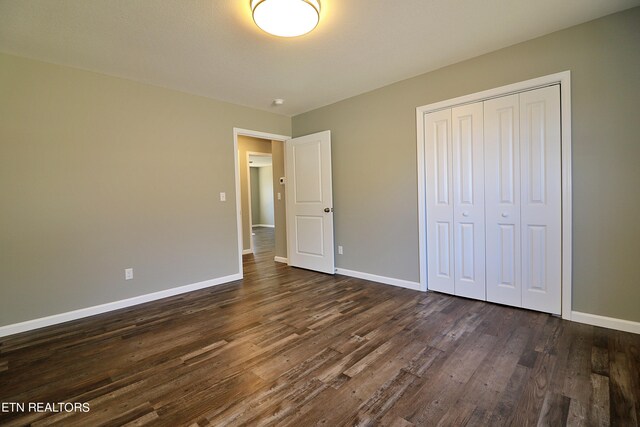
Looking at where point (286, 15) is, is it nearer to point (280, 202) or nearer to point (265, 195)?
point (280, 202)

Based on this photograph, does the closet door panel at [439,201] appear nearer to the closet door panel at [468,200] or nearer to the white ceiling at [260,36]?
the closet door panel at [468,200]

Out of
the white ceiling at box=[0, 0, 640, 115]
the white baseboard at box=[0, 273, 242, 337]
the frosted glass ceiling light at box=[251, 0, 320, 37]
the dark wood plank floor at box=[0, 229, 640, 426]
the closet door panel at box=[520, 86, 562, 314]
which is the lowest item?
the dark wood plank floor at box=[0, 229, 640, 426]

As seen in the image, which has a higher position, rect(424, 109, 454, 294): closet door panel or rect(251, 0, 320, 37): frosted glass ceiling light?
rect(251, 0, 320, 37): frosted glass ceiling light

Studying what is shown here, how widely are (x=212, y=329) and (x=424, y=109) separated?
3.11 meters

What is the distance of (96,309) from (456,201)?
391 cm

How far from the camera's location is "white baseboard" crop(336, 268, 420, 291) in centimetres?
347

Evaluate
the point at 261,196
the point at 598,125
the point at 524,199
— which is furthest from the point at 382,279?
the point at 261,196

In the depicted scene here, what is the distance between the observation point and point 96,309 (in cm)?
297

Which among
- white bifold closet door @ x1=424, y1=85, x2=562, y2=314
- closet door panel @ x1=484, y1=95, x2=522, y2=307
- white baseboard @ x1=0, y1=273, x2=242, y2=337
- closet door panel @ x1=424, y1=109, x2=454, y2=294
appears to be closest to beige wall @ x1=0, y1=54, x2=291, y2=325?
white baseboard @ x1=0, y1=273, x2=242, y2=337

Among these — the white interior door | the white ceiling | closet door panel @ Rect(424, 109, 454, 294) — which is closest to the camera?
the white ceiling

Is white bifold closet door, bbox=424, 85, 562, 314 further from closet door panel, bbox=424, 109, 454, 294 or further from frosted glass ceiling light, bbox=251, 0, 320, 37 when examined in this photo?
frosted glass ceiling light, bbox=251, 0, 320, 37

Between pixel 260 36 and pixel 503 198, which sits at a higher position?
pixel 260 36

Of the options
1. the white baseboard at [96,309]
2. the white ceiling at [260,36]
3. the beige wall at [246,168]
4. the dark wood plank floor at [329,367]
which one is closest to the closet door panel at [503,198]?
the dark wood plank floor at [329,367]

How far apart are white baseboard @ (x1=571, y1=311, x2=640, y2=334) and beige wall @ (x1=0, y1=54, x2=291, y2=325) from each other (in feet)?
12.5
